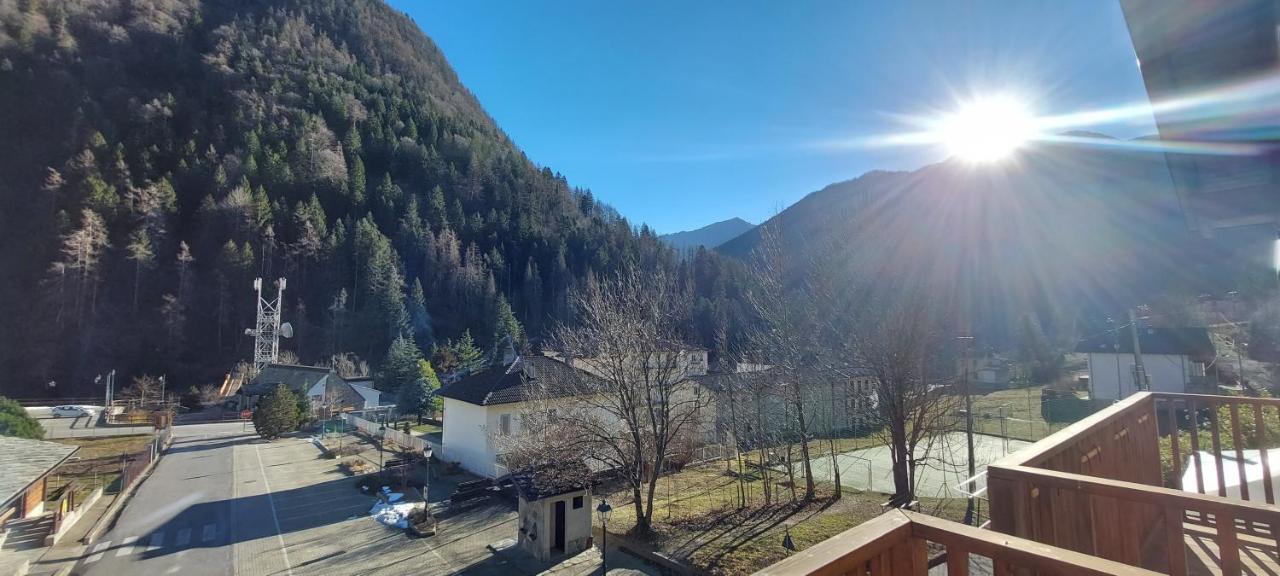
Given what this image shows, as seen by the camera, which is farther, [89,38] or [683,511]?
[89,38]

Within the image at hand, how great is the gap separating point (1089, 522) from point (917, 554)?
4.10 feet

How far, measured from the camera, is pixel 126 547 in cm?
1261

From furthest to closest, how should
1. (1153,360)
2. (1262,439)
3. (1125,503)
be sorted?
(1153,360) < (1262,439) < (1125,503)

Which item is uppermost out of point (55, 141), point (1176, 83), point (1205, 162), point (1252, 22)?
point (55, 141)

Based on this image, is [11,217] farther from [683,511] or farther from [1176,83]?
[1176,83]

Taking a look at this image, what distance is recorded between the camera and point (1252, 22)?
146cm

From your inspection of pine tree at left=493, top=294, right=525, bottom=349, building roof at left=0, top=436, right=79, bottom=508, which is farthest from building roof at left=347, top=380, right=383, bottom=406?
building roof at left=0, top=436, right=79, bottom=508

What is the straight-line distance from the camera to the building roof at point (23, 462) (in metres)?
10.2

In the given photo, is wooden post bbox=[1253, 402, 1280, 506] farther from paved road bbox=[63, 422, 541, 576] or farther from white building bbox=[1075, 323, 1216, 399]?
white building bbox=[1075, 323, 1216, 399]

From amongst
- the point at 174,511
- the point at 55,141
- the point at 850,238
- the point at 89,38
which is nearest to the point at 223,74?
the point at 89,38

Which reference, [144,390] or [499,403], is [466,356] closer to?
[144,390]

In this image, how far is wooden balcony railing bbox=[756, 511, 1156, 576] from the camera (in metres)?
1.09

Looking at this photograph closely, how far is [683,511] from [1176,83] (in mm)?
13266

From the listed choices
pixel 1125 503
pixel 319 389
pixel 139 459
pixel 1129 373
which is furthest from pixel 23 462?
pixel 1129 373
